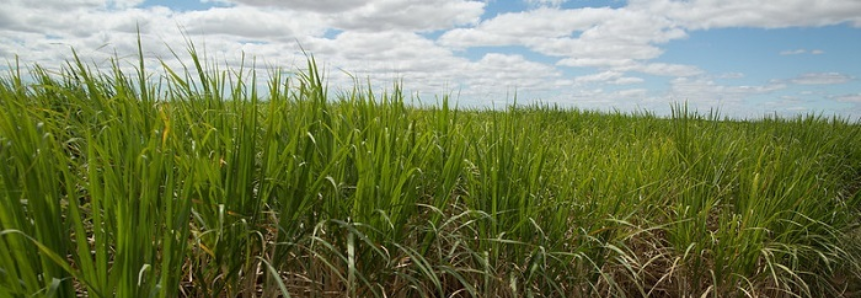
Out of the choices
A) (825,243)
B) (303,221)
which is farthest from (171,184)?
(825,243)

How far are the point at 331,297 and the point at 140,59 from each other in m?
1.08

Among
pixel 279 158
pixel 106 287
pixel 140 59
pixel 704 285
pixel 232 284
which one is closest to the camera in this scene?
pixel 106 287

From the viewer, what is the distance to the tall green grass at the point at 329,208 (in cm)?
130

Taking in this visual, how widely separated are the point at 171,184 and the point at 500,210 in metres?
1.20

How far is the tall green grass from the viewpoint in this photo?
130 centimetres

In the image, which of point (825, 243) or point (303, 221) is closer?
point (303, 221)

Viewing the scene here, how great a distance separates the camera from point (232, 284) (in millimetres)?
1676

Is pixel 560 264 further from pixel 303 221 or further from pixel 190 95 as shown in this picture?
pixel 190 95

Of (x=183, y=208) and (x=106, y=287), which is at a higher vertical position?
(x=183, y=208)

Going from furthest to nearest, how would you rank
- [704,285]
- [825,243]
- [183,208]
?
[825,243] < [704,285] < [183,208]

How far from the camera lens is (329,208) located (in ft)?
6.13

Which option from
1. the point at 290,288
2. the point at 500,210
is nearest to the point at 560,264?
the point at 500,210

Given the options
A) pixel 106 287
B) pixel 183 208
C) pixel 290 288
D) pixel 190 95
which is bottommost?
pixel 290 288

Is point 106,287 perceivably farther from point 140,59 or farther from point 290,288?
point 140,59
